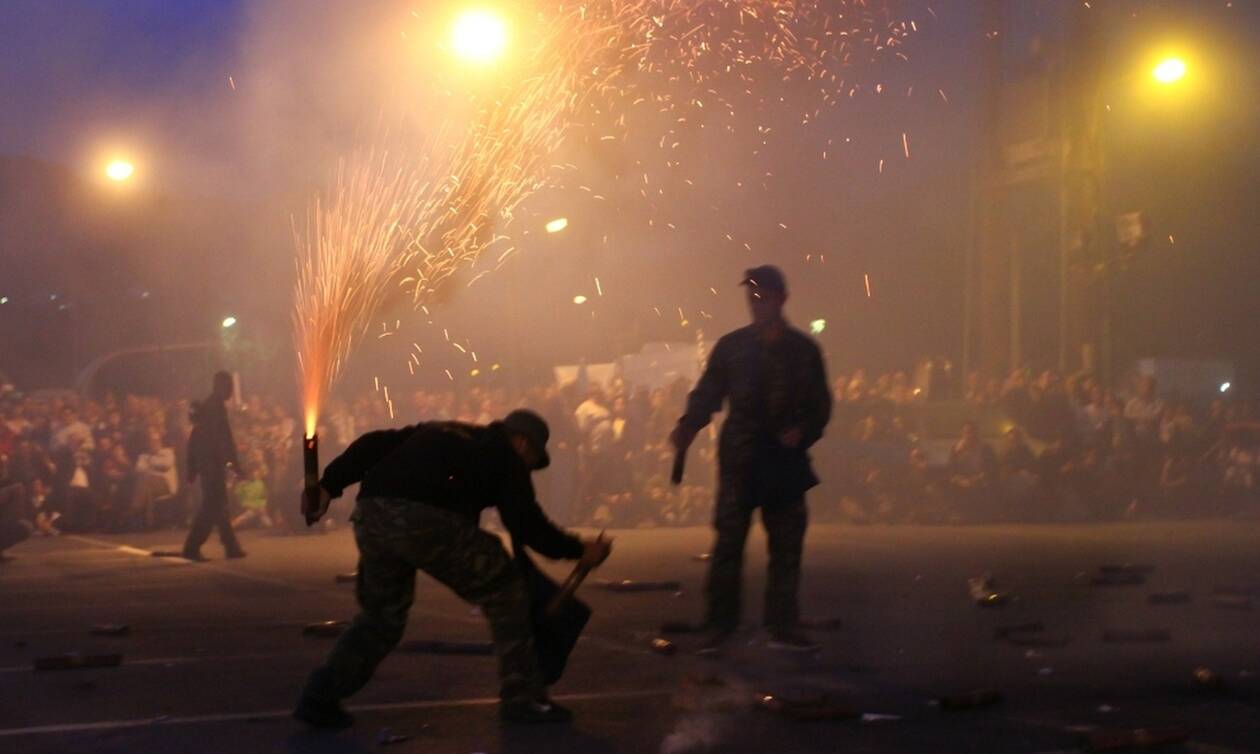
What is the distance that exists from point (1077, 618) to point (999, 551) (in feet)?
15.3

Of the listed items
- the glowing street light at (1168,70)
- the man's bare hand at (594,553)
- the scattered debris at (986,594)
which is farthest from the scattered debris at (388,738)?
the glowing street light at (1168,70)

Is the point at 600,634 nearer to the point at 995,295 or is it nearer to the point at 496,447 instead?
the point at 496,447

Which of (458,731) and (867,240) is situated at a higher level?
→ (867,240)

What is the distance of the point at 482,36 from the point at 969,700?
28.7ft

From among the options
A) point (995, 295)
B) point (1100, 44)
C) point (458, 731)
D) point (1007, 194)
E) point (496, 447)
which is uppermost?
point (1100, 44)

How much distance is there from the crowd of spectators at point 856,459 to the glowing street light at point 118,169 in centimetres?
434

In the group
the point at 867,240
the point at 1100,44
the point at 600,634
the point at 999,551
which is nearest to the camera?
the point at 600,634

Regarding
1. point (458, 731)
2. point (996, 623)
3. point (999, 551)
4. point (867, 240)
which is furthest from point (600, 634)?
point (867, 240)

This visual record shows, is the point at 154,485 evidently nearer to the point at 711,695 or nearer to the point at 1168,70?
the point at 1168,70

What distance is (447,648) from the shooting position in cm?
797

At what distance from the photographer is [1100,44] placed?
19.8m

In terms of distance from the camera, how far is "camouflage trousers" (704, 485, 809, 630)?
26.1 ft

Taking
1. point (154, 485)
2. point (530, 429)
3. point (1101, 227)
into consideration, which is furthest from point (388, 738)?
point (1101, 227)

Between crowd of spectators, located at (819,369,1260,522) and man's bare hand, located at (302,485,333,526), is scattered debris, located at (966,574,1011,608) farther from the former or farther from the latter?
crowd of spectators, located at (819,369,1260,522)
